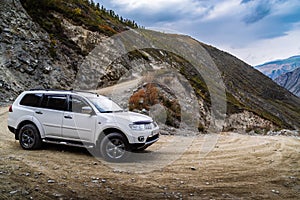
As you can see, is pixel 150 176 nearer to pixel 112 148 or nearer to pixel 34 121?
pixel 112 148

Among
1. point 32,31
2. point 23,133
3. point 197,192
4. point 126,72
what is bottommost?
point 197,192

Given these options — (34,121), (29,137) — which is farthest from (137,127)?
(29,137)

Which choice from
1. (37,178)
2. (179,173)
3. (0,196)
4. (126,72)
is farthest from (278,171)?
(126,72)

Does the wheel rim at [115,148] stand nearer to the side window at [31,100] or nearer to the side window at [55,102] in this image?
the side window at [55,102]

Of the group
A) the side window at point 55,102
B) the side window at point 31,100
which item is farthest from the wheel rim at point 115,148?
the side window at point 31,100

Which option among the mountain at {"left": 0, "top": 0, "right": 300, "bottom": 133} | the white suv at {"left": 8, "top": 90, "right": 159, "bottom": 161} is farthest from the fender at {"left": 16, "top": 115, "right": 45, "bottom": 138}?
the mountain at {"left": 0, "top": 0, "right": 300, "bottom": 133}

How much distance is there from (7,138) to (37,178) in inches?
201

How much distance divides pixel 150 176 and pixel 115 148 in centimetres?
154

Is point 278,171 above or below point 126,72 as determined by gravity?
below

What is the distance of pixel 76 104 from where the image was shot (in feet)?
29.0

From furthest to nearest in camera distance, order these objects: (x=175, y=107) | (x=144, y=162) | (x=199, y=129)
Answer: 1. (x=175, y=107)
2. (x=199, y=129)
3. (x=144, y=162)

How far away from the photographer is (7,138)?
10703 mm

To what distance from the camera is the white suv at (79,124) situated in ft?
27.1

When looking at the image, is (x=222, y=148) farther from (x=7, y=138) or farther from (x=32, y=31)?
(x=32, y=31)
